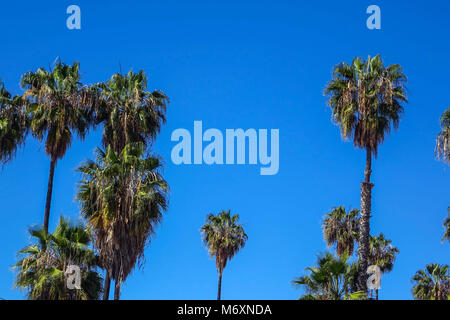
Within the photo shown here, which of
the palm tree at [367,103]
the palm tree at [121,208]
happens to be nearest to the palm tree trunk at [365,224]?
the palm tree at [367,103]

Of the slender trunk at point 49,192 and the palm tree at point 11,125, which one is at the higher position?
the palm tree at point 11,125

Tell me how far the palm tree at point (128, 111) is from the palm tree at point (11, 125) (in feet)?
14.6

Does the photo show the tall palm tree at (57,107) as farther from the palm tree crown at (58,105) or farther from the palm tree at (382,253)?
the palm tree at (382,253)

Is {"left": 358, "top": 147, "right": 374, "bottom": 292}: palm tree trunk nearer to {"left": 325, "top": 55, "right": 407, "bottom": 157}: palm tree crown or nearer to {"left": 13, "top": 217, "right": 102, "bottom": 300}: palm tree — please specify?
{"left": 325, "top": 55, "right": 407, "bottom": 157}: palm tree crown

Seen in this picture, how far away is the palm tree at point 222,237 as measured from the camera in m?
59.2

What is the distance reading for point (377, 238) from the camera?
66000 mm

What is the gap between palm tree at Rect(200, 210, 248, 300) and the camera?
5916cm

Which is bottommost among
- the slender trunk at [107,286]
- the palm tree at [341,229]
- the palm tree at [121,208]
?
the slender trunk at [107,286]

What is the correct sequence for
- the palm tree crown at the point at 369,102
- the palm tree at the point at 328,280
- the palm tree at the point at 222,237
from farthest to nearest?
the palm tree at the point at 222,237 < the palm tree crown at the point at 369,102 < the palm tree at the point at 328,280

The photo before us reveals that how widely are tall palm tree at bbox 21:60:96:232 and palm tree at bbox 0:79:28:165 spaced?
96 cm

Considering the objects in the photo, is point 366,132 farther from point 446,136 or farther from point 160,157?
point 160,157

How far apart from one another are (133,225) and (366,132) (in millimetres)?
15284
